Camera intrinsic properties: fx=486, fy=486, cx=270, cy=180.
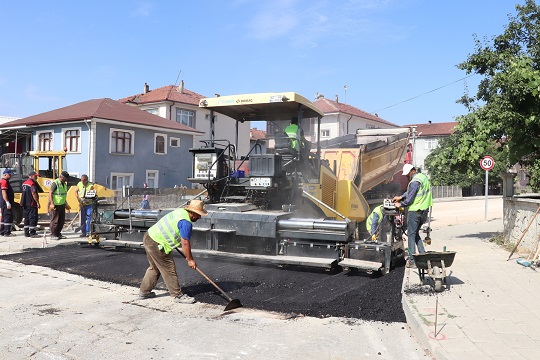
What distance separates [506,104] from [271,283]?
5.72 meters

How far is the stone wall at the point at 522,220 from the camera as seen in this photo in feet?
28.3

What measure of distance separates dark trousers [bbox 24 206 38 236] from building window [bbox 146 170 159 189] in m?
17.1

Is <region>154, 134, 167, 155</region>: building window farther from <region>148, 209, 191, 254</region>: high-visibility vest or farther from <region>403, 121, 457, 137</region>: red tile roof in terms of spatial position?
<region>403, 121, 457, 137</region>: red tile roof

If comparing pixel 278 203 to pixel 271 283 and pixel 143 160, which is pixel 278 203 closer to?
pixel 271 283

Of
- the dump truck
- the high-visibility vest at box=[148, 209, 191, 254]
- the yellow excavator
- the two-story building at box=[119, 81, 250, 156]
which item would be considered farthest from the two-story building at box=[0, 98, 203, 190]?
the high-visibility vest at box=[148, 209, 191, 254]

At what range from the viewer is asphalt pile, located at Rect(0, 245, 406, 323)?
17.4 feet

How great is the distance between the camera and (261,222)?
700 centimetres

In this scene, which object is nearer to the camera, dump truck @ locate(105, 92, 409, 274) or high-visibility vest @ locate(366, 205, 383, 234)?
dump truck @ locate(105, 92, 409, 274)

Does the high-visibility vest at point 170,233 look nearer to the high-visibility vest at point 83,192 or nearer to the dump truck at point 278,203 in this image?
the dump truck at point 278,203

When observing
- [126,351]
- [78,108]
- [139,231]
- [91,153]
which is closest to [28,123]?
[78,108]

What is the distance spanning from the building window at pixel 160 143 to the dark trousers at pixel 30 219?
688 inches

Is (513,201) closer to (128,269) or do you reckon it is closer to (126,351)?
(128,269)

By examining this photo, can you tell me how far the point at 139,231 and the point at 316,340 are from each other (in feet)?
17.3

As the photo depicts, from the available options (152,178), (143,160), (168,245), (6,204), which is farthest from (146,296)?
(152,178)
